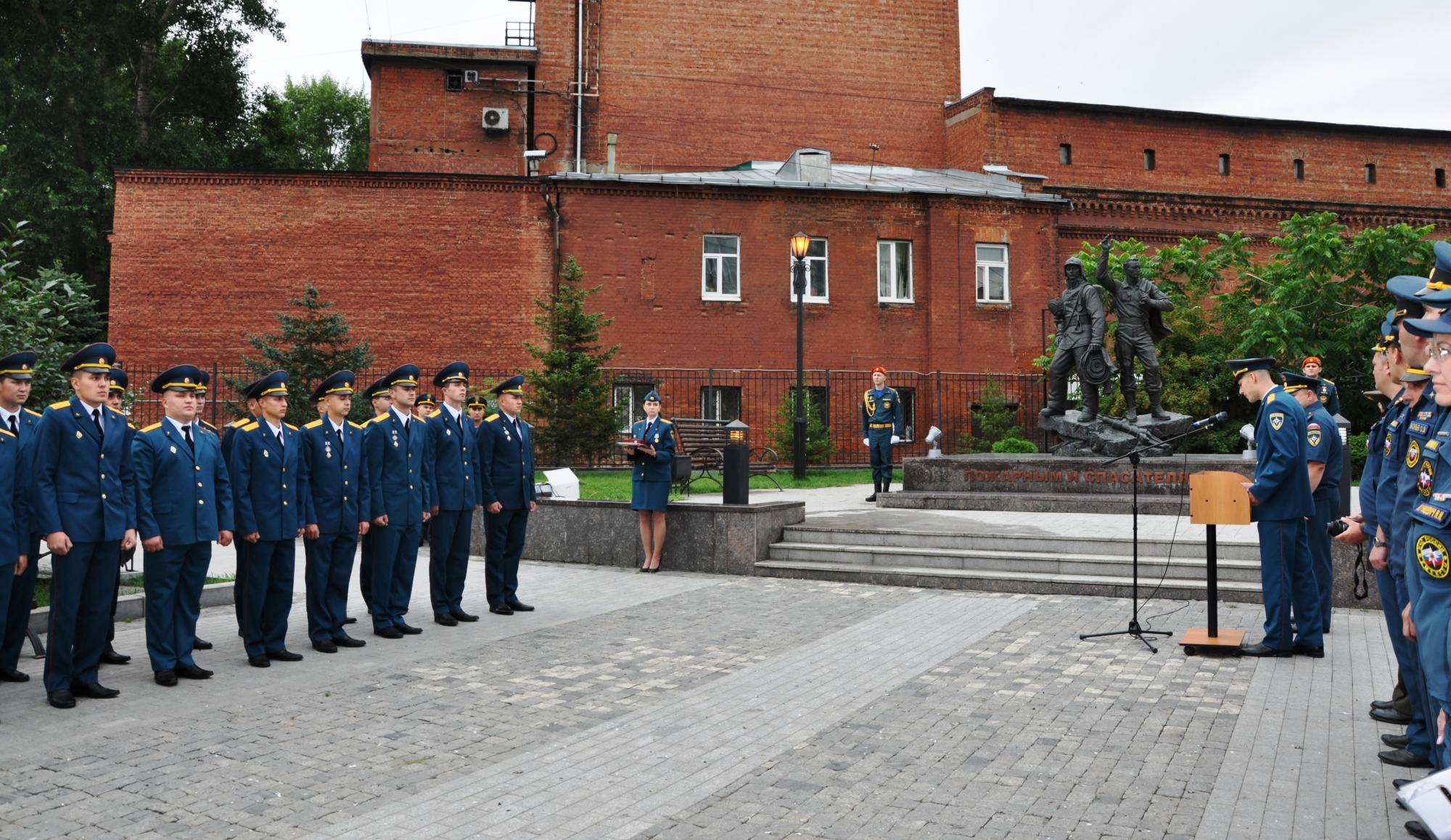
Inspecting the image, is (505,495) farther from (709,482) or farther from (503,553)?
(709,482)

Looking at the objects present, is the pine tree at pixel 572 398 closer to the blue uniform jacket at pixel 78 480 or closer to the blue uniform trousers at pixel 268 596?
the blue uniform trousers at pixel 268 596

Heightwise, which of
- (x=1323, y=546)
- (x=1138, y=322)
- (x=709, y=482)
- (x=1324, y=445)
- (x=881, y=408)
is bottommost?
(x=709, y=482)

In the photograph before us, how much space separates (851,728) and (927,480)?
32.3ft

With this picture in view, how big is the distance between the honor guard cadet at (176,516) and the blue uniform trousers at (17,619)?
0.94 m

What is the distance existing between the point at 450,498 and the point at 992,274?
2313cm

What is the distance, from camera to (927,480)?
51.8 ft

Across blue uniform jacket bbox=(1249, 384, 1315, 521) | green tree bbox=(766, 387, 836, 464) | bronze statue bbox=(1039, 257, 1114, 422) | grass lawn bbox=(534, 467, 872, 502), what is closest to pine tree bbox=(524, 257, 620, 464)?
grass lawn bbox=(534, 467, 872, 502)

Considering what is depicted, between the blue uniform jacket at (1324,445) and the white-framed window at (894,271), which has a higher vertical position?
the white-framed window at (894,271)

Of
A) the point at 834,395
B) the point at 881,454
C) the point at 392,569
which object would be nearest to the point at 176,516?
the point at 392,569

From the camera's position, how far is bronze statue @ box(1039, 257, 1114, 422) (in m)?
15.3

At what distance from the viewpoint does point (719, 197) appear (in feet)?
94.4

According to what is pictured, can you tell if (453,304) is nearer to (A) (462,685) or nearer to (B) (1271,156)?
(A) (462,685)

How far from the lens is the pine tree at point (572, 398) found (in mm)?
21422

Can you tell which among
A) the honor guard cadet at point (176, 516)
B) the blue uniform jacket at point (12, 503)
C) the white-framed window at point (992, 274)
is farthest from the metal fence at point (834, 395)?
the blue uniform jacket at point (12, 503)
